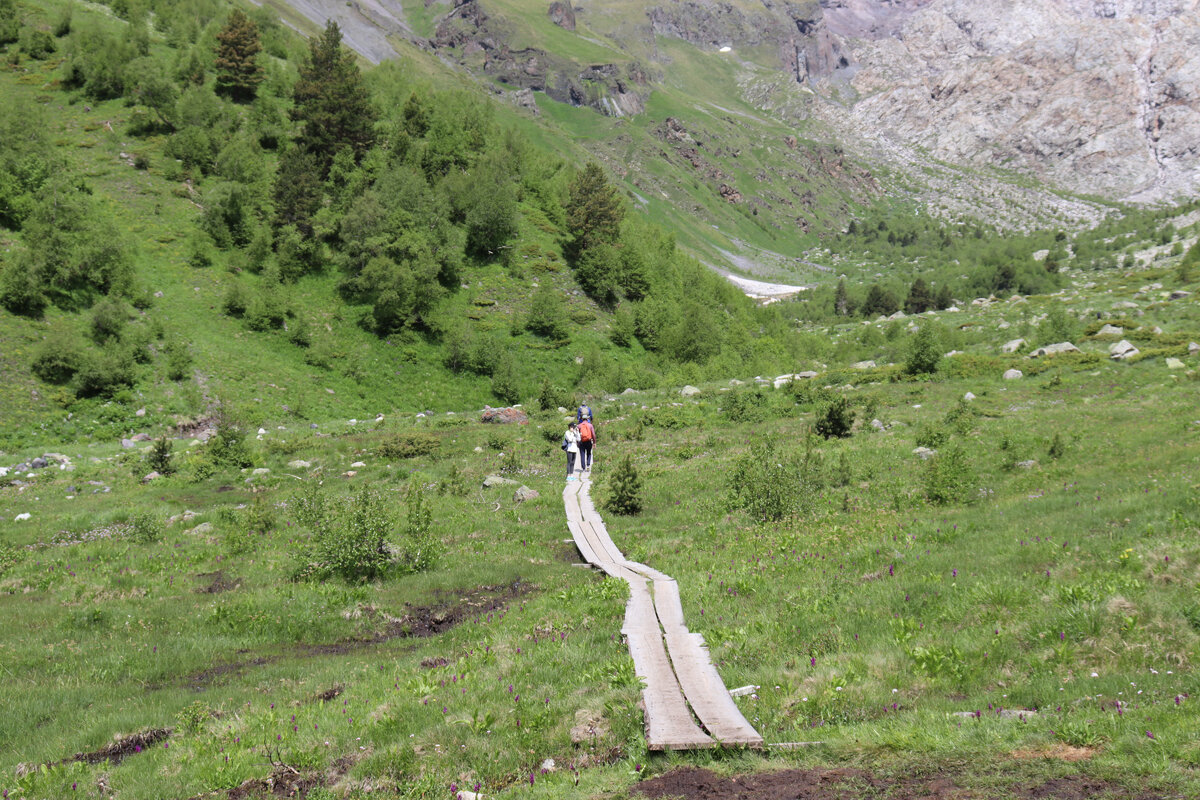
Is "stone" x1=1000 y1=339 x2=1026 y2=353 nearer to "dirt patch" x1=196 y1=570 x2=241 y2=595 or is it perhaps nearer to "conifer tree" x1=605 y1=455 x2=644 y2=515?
"conifer tree" x1=605 y1=455 x2=644 y2=515

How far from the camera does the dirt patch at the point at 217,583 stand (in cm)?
1476

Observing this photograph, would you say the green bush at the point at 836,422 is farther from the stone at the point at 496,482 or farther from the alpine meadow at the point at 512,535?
the stone at the point at 496,482

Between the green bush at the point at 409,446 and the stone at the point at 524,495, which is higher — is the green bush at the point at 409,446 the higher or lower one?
the lower one

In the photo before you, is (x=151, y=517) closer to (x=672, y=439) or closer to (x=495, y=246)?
(x=672, y=439)

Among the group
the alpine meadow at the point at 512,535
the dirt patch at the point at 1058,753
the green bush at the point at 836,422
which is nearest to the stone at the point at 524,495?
the alpine meadow at the point at 512,535

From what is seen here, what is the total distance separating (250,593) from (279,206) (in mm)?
54711

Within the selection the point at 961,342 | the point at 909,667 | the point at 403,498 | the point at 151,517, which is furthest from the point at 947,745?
the point at 961,342

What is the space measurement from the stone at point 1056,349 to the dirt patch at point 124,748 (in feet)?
146

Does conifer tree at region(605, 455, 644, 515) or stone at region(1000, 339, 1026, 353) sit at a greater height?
stone at region(1000, 339, 1026, 353)

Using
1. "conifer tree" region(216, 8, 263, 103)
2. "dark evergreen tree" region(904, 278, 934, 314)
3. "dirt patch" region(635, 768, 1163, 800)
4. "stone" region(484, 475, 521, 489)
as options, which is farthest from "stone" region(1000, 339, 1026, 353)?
"conifer tree" region(216, 8, 263, 103)

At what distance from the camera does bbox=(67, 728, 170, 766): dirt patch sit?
771 centimetres

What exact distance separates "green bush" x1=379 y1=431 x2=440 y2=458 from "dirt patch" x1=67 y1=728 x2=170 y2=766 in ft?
73.0

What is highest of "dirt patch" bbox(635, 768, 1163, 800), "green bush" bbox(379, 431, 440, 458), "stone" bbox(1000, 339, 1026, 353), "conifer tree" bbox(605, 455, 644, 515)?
"stone" bbox(1000, 339, 1026, 353)

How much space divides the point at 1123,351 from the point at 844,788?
41.2 metres
